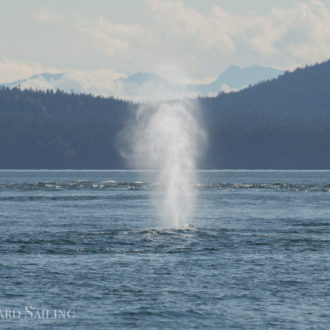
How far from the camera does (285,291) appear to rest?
1551 inches

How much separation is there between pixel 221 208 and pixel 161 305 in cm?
6518

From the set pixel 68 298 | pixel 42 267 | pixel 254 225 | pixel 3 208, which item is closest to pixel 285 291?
pixel 68 298

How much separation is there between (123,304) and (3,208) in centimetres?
6629

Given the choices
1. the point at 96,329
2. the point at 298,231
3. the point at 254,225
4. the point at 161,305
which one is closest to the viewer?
the point at 96,329

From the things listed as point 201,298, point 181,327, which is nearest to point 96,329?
point 181,327

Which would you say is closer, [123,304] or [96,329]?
[96,329]

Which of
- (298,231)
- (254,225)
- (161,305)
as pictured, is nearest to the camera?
(161,305)

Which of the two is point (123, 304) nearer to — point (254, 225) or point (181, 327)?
point (181, 327)

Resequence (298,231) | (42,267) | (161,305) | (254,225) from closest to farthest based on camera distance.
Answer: (161,305) → (42,267) → (298,231) → (254,225)

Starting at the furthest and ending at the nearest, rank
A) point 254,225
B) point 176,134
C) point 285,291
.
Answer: point 176,134
point 254,225
point 285,291

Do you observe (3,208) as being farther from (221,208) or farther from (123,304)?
(123,304)

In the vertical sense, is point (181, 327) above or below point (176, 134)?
below

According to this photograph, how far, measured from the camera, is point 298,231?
67.4m

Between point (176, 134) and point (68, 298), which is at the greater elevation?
point (176, 134)
